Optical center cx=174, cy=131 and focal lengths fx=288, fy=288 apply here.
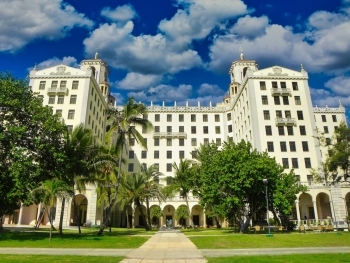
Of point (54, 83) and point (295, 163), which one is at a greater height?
point (54, 83)

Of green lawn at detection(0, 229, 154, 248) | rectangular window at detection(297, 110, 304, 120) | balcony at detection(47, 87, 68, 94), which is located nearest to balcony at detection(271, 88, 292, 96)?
rectangular window at detection(297, 110, 304, 120)

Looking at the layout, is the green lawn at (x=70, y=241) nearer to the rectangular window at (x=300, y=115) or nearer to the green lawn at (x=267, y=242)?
the green lawn at (x=267, y=242)

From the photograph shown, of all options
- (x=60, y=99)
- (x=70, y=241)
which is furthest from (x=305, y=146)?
(x=60, y=99)

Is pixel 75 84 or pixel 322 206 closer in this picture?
pixel 322 206

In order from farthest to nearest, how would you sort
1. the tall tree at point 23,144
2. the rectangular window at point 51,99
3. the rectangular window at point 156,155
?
the rectangular window at point 156,155 < the rectangular window at point 51,99 < the tall tree at point 23,144

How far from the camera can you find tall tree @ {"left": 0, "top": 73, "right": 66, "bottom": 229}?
921 inches

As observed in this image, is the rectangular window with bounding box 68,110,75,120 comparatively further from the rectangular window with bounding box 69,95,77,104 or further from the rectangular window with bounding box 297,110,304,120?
the rectangular window with bounding box 297,110,304,120

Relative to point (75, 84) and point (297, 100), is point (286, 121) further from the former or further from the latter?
point (75, 84)

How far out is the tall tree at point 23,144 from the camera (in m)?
23.4

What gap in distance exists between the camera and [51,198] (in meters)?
23.5

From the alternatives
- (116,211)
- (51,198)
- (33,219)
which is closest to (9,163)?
(51,198)

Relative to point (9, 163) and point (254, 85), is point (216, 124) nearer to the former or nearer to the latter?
point (254, 85)

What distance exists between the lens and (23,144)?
2542cm

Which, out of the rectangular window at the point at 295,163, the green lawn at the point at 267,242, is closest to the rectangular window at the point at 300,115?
the rectangular window at the point at 295,163
